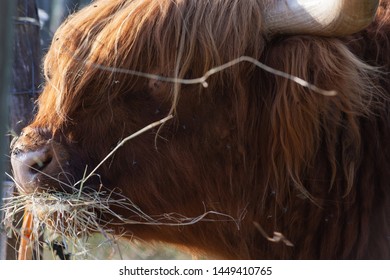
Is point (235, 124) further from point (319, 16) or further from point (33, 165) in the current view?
point (33, 165)

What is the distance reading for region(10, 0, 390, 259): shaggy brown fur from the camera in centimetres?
307

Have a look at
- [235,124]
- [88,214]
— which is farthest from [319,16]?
[88,214]

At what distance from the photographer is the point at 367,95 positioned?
3.08 metres

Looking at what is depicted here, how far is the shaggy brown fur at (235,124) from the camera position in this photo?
3068 millimetres

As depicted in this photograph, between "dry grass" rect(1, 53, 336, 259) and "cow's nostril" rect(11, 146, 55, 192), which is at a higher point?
"cow's nostril" rect(11, 146, 55, 192)

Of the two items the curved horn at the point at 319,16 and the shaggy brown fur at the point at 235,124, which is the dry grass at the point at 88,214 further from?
the curved horn at the point at 319,16

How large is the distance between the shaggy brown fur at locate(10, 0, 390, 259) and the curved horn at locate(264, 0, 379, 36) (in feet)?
0.17

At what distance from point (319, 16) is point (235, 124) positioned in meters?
0.56

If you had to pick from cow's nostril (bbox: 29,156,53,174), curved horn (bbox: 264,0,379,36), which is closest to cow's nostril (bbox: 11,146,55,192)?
cow's nostril (bbox: 29,156,53,174)

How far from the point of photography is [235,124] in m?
3.13

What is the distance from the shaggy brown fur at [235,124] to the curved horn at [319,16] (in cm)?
5

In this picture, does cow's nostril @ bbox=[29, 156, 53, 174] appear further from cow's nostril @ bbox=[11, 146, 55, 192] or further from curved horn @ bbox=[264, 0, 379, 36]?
curved horn @ bbox=[264, 0, 379, 36]
